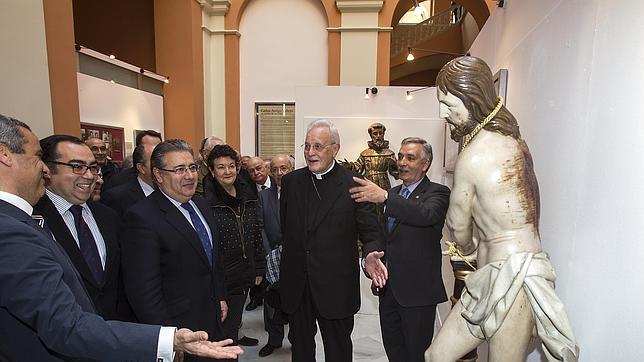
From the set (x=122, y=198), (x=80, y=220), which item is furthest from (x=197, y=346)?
(x=122, y=198)

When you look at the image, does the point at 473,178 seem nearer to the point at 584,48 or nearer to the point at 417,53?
the point at 584,48

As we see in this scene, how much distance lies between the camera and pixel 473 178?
1.43m

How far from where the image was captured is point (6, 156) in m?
1.19

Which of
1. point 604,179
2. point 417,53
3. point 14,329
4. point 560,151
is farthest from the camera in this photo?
point 417,53

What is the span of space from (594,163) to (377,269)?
123 centimetres

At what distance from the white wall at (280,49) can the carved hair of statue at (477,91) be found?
7525mm

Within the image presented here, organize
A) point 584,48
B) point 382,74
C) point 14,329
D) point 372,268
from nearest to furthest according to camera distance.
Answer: point 14,329 → point 584,48 → point 372,268 → point 382,74

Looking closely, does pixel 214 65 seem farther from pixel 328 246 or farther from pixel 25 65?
pixel 328 246

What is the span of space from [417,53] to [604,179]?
12232 mm

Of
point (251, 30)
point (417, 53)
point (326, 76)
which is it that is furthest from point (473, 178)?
point (417, 53)

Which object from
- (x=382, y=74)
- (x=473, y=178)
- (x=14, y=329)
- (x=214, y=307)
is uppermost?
(x=382, y=74)

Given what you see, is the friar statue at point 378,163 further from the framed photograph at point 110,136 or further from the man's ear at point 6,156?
the man's ear at point 6,156

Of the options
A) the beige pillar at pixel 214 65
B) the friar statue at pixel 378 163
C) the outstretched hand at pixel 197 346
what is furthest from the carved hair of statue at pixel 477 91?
the beige pillar at pixel 214 65

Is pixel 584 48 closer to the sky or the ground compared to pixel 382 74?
closer to the ground
